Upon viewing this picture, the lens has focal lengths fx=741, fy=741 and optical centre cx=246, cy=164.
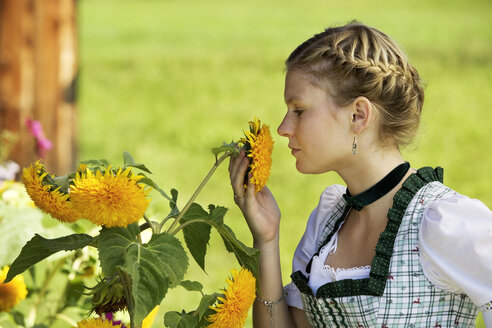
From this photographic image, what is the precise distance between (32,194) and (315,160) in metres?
0.65

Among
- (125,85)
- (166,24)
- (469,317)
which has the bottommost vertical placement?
(469,317)

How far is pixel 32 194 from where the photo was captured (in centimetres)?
130

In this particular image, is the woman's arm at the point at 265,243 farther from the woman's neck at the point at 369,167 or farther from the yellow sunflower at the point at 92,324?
the yellow sunflower at the point at 92,324

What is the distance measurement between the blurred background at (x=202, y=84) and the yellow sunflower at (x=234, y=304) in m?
0.68

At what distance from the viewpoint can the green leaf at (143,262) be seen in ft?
4.04

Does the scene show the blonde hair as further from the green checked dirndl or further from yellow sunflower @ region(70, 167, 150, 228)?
yellow sunflower @ region(70, 167, 150, 228)

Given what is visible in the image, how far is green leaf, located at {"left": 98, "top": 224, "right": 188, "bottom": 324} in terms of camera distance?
1.23 m

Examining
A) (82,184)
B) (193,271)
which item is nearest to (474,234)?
(82,184)

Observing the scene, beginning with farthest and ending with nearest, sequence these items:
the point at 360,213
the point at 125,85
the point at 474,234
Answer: the point at 125,85
the point at 360,213
the point at 474,234

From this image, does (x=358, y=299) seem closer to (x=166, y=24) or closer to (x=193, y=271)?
(x=193, y=271)

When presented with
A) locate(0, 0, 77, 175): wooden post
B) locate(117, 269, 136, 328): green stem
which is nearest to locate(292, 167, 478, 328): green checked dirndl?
locate(117, 269, 136, 328): green stem

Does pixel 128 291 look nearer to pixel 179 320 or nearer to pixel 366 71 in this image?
pixel 179 320

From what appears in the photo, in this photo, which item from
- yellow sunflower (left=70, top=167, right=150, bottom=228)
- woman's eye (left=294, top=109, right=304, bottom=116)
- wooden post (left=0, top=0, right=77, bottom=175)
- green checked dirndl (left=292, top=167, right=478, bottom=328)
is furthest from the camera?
wooden post (left=0, top=0, right=77, bottom=175)

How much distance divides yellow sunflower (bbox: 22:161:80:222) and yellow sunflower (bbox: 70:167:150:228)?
1.8 inches
